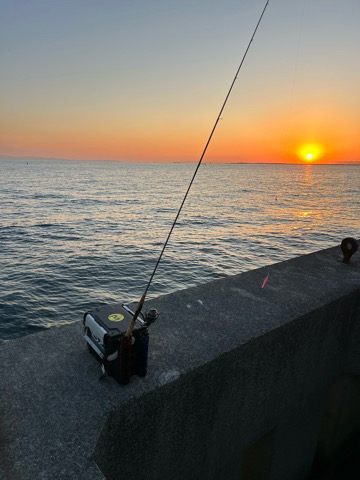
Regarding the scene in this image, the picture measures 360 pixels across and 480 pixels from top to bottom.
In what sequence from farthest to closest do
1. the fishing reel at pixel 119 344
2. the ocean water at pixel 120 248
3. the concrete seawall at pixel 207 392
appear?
1. the ocean water at pixel 120 248
2. the fishing reel at pixel 119 344
3. the concrete seawall at pixel 207 392

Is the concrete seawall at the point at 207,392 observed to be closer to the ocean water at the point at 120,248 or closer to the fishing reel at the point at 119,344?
the fishing reel at the point at 119,344

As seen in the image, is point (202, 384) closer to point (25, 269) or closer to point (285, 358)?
point (285, 358)

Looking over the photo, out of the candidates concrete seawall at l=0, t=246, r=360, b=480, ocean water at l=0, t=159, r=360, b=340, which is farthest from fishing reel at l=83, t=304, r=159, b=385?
ocean water at l=0, t=159, r=360, b=340

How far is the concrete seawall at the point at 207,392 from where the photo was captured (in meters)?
2.64

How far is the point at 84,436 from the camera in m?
2.55

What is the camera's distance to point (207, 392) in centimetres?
340

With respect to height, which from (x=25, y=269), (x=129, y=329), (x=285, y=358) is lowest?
(x=25, y=269)

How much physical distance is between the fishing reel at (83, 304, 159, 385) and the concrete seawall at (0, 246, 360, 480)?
0.14 meters

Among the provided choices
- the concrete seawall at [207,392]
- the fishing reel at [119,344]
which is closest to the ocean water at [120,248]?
the concrete seawall at [207,392]

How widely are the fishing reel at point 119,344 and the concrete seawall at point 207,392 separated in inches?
5.6

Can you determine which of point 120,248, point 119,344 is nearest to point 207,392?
point 119,344

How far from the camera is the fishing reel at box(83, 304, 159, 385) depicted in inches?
116

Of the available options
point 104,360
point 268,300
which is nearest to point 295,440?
point 268,300

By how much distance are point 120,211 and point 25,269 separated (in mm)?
22530
